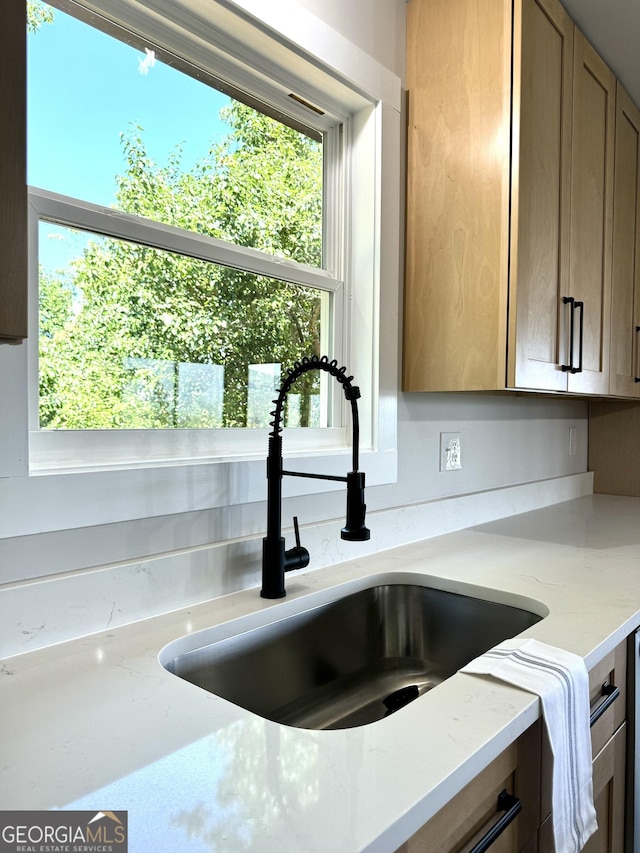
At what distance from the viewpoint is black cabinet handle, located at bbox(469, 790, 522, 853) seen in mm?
712

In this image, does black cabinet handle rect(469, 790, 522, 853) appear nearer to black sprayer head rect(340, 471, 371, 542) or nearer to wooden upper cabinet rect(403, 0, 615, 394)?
black sprayer head rect(340, 471, 371, 542)

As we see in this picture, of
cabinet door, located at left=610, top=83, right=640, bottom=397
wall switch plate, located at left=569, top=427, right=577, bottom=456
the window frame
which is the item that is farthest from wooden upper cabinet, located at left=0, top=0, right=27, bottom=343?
wall switch plate, located at left=569, top=427, right=577, bottom=456

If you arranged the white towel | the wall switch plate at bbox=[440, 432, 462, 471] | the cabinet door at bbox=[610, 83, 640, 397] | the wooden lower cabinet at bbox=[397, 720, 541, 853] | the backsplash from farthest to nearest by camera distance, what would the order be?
the cabinet door at bbox=[610, 83, 640, 397], the wall switch plate at bbox=[440, 432, 462, 471], the backsplash, the white towel, the wooden lower cabinet at bbox=[397, 720, 541, 853]

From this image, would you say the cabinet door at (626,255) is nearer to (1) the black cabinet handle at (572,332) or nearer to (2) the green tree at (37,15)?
(1) the black cabinet handle at (572,332)

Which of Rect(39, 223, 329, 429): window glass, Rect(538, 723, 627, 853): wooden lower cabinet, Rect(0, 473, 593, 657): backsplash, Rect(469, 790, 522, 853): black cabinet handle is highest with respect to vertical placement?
Rect(39, 223, 329, 429): window glass

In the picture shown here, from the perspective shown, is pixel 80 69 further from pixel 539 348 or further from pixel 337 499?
pixel 539 348

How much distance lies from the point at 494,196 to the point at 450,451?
724 millimetres

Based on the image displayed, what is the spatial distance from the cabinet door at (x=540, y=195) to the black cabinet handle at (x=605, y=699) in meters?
0.68

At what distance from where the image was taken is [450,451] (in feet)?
6.02

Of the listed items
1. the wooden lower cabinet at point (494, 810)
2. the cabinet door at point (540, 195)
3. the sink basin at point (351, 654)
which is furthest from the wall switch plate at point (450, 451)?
the wooden lower cabinet at point (494, 810)

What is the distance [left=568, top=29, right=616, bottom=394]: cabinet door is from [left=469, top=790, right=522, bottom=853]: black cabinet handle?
1.21m

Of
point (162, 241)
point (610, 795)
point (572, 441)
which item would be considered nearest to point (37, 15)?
point (162, 241)

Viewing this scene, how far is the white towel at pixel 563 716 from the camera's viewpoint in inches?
31.0

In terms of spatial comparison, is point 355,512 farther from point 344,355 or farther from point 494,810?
point 344,355
